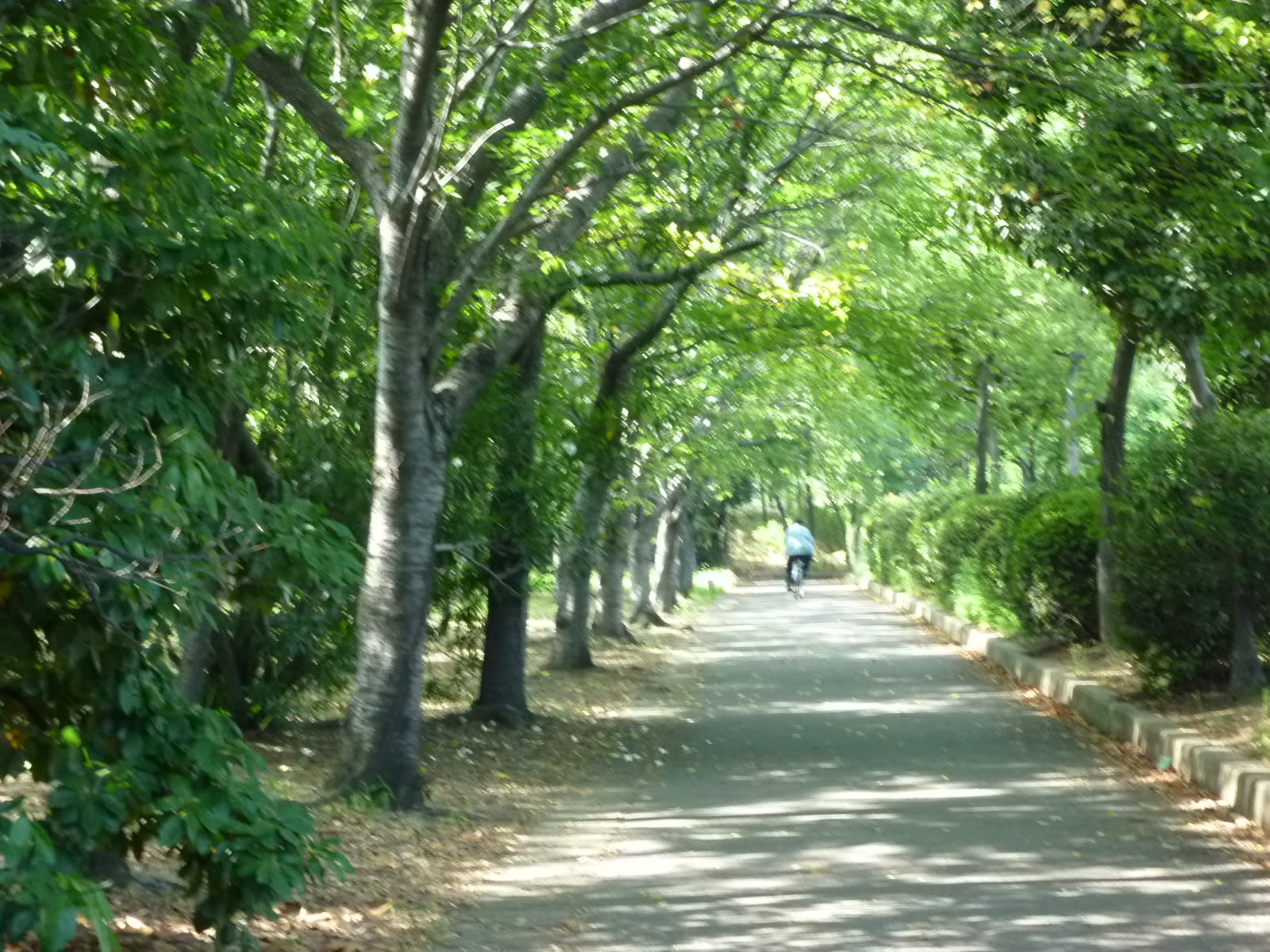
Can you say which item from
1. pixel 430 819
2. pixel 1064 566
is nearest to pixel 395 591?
pixel 430 819

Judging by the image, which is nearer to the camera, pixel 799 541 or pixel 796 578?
pixel 799 541

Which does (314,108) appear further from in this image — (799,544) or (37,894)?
(799,544)

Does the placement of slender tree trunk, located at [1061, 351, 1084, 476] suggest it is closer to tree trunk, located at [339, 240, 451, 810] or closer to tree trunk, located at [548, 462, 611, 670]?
tree trunk, located at [548, 462, 611, 670]

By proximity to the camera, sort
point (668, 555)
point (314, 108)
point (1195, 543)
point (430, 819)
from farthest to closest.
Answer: point (668, 555) → point (1195, 543) → point (430, 819) → point (314, 108)

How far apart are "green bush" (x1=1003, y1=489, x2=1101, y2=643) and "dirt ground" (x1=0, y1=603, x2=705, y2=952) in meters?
4.61

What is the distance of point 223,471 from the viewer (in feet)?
19.5

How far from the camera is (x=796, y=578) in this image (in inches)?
1772

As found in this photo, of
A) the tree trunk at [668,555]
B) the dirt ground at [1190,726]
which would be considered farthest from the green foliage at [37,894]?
the tree trunk at [668,555]

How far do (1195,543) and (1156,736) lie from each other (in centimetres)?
184

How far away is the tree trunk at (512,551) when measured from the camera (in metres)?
15.0

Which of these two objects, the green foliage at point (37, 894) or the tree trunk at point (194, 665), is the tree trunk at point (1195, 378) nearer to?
the tree trunk at point (194, 665)

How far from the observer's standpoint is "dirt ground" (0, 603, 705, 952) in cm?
→ 749

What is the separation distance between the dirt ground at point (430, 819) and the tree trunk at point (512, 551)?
1.18 ft

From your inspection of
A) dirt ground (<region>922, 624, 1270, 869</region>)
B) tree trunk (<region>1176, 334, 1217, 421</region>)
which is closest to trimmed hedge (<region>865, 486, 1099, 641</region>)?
dirt ground (<region>922, 624, 1270, 869</region>)
